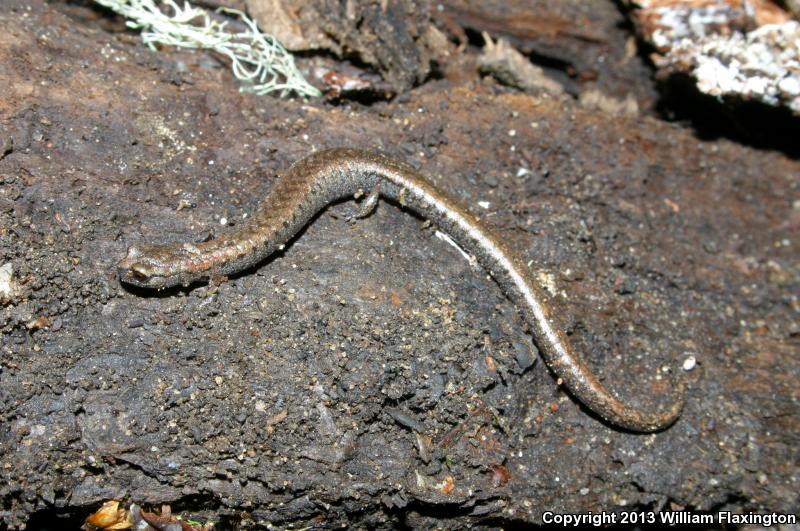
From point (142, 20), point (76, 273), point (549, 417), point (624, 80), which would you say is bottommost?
point (549, 417)

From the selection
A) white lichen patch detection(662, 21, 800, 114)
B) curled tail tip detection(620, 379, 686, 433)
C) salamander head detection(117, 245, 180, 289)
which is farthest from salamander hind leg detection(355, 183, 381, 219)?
white lichen patch detection(662, 21, 800, 114)

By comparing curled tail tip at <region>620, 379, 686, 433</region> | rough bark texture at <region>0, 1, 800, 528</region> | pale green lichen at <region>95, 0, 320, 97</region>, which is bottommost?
curled tail tip at <region>620, 379, 686, 433</region>

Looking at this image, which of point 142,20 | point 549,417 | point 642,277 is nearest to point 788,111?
point 642,277

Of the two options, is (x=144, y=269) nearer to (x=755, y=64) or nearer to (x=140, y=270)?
(x=140, y=270)

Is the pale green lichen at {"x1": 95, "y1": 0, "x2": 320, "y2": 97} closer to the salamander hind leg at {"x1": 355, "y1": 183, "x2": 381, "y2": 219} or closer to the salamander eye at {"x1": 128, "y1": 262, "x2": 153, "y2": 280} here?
the salamander hind leg at {"x1": 355, "y1": 183, "x2": 381, "y2": 219}

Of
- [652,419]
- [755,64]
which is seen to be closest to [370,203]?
[652,419]

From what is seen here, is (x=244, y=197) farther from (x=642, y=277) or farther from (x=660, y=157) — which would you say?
(x=660, y=157)
